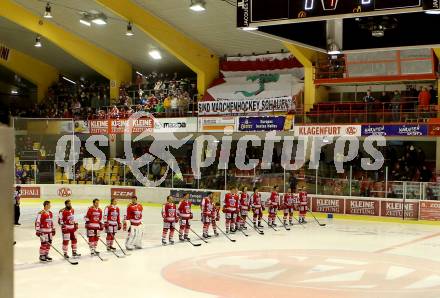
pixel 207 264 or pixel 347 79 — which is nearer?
pixel 207 264

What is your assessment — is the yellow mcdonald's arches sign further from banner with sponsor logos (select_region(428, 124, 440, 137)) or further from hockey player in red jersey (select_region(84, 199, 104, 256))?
banner with sponsor logos (select_region(428, 124, 440, 137))

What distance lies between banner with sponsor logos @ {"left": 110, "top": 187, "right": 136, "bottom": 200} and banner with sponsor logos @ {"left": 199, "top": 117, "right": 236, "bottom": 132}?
4355 millimetres

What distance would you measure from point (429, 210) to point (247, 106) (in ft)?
31.5

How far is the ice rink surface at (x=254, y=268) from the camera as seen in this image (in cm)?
1019

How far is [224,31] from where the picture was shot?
27453 millimetres

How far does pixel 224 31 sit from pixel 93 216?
16.1 meters

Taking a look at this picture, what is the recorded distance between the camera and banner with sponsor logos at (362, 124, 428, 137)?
846 inches

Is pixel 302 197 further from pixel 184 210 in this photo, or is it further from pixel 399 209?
pixel 184 210

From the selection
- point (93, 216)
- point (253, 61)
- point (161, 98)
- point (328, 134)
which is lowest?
point (93, 216)

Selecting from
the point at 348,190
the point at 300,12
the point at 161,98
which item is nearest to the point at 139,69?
the point at 161,98

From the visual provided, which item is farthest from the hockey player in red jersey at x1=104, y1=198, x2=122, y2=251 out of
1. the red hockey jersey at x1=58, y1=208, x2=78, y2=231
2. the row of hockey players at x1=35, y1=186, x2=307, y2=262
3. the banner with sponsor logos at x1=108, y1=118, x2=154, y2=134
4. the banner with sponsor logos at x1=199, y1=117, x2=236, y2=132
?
the banner with sponsor logos at x1=108, y1=118, x2=154, y2=134

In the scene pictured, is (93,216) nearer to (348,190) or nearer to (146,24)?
(348,190)

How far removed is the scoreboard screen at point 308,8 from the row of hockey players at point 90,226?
914cm

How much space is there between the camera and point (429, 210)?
2022 centimetres
